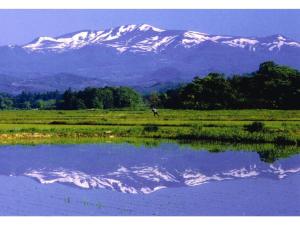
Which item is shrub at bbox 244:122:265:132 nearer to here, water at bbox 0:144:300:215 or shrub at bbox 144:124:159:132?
water at bbox 0:144:300:215

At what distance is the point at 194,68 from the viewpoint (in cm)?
5700

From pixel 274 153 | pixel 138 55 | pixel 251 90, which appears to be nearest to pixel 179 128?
pixel 274 153

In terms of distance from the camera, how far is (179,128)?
749 inches

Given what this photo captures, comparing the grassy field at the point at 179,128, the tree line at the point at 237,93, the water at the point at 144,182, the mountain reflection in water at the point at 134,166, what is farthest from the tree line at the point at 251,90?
the water at the point at 144,182

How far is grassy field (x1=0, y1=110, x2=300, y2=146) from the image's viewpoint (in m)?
17.0

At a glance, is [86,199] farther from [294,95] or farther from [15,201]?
[294,95]

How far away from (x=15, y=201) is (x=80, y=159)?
4.34m

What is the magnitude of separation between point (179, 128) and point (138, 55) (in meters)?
32.0

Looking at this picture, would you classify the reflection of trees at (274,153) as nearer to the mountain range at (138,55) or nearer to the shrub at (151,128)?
the shrub at (151,128)

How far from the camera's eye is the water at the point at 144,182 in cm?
1023

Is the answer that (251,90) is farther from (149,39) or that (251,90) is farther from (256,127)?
(149,39)

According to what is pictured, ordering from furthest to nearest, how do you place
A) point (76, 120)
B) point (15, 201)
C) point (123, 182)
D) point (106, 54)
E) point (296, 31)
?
point (106, 54), point (76, 120), point (296, 31), point (123, 182), point (15, 201)

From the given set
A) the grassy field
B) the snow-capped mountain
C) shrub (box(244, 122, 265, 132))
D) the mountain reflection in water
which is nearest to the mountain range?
the snow-capped mountain
